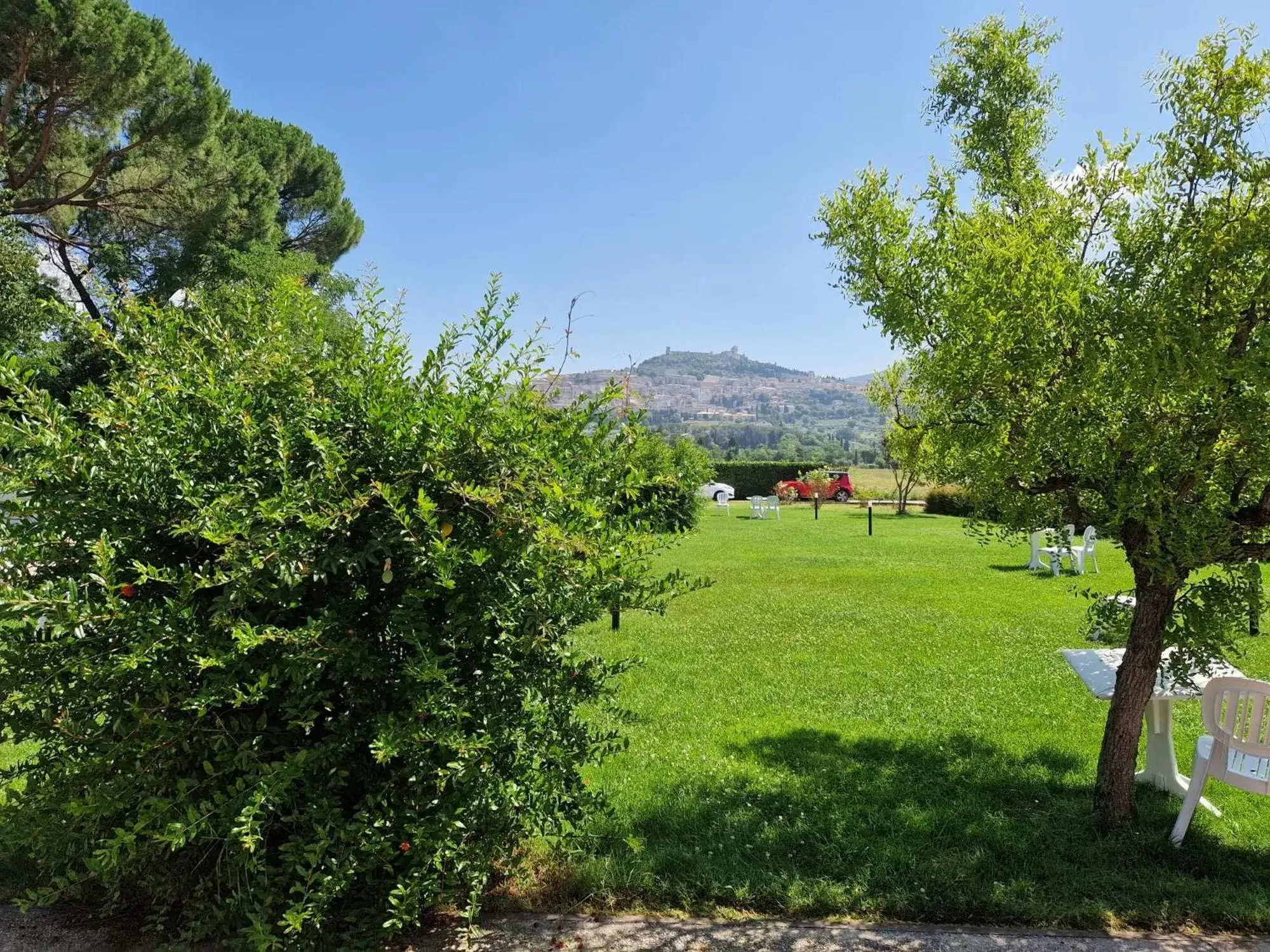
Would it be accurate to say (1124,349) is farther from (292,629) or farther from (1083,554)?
(1083,554)

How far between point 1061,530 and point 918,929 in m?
2.15

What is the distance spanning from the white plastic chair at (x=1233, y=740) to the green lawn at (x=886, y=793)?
31 cm

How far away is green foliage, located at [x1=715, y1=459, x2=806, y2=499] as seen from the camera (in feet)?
143

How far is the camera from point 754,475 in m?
44.1

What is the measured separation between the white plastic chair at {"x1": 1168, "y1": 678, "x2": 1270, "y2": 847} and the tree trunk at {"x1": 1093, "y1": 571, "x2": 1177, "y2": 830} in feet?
0.75

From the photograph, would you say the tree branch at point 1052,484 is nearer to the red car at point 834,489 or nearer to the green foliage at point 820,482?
the green foliage at point 820,482

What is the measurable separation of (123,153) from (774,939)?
72.4 feet

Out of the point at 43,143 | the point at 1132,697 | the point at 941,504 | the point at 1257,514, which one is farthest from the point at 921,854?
the point at 941,504

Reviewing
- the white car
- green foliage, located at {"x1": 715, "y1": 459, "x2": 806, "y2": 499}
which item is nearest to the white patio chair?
the white car

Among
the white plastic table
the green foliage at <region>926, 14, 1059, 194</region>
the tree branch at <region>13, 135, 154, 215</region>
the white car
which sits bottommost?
the white plastic table

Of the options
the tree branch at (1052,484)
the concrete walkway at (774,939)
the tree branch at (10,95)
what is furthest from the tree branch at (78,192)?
the tree branch at (1052,484)

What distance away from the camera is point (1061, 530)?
12.8 ft

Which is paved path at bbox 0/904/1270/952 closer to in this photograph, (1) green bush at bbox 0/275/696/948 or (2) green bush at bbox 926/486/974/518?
(1) green bush at bbox 0/275/696/948

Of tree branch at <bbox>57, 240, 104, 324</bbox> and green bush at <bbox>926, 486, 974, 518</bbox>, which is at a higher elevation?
tree branch at <bbox>57, 240, 104, 324</bbox>
